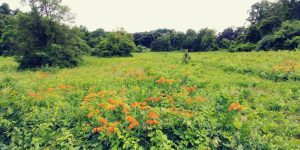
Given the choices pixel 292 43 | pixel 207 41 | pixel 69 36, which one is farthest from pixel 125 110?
pixel 207 41

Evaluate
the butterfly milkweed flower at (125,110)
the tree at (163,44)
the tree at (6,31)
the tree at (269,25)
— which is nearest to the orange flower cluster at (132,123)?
the butterfly milkweed flower at (125,110)

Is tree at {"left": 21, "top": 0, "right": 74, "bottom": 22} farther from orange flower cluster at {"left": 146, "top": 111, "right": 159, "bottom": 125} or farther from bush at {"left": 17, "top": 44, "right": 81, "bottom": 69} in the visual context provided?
orange flower cluster at {"left": 146, "top": 111, "right": 159, "bottom": 125}

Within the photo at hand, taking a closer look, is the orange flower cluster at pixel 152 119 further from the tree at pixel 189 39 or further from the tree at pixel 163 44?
the tree at pixel 163 44

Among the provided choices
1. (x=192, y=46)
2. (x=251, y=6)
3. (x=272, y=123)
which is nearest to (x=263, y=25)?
(x=251, y=6)

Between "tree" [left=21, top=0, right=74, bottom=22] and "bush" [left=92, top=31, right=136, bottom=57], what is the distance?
44.7 ft

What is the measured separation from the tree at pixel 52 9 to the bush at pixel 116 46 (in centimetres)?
1361

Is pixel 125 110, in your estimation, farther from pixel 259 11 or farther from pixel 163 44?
pixel 163 44

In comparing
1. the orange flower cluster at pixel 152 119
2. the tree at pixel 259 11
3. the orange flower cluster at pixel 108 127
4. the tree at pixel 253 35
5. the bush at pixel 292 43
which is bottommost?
the orange flower cluster at pixel 108 127

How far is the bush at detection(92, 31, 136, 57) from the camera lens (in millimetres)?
37531

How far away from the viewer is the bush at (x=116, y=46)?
37.5 m

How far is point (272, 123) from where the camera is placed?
6.02 metres

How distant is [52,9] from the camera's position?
23.6m

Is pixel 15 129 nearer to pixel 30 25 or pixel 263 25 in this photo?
pixel 30 25

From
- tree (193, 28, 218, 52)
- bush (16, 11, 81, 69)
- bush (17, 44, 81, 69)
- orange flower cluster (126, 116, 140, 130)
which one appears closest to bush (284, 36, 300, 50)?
tree (193, 28, 218, 52)
